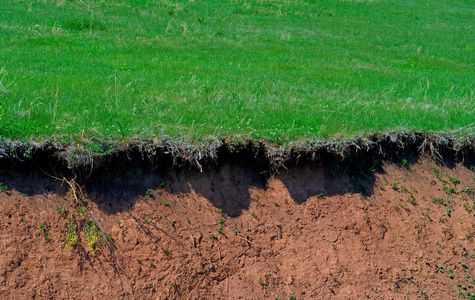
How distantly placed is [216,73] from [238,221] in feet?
14.5

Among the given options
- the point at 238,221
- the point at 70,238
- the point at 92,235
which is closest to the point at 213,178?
the point at 238,221

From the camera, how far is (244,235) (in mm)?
5895

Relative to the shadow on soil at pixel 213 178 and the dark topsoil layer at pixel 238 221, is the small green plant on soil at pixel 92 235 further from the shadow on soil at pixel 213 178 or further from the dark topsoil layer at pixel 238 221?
the shadow on soil at pixel 213 178

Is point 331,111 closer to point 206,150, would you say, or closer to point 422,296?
point 206,150

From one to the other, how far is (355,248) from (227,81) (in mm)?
4211

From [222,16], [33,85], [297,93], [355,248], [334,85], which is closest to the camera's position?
[355,248]

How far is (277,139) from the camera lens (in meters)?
6.19

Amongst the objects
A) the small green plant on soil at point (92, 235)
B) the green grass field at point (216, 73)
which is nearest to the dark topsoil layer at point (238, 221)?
the small green plant on soil at point (92, 235)

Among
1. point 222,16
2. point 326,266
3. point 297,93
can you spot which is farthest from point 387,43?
point 326,266

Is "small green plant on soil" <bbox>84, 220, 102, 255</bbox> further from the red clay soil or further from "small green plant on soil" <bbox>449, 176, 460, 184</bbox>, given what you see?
"small green plant on soil" <bbox>449, 176, 460, 184</bbox>

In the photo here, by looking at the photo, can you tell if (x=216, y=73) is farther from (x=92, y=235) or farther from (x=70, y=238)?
(x=70, y=238)

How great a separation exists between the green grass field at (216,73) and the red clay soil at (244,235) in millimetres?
681

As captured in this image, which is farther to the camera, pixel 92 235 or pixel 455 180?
pixel 455 180

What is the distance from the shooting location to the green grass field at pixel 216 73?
6258 mm
